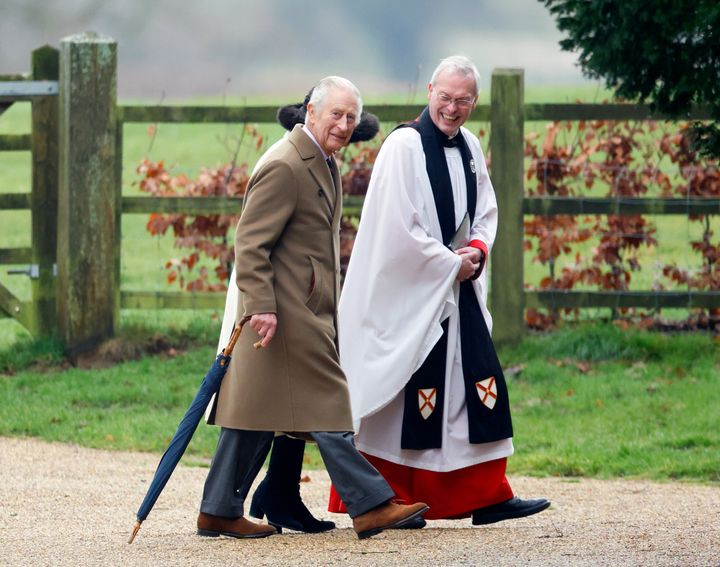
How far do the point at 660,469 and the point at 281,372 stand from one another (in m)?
2.97

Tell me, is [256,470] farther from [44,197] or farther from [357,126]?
[44,197]

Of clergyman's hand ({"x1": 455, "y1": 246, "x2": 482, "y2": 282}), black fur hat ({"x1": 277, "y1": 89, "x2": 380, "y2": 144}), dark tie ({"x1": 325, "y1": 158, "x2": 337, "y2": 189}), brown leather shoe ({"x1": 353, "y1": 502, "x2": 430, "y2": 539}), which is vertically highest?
black fur hat ({"x1": 277, "y1": 89, "x2": 380, "y2": 144})

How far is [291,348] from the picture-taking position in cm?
559

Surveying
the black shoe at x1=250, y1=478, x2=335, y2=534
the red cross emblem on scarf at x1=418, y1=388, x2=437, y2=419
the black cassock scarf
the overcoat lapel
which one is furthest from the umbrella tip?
the overcoat lapel

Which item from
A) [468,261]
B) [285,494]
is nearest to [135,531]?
[285,494]

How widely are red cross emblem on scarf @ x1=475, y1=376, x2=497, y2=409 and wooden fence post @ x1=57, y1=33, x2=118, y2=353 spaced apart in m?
4.65

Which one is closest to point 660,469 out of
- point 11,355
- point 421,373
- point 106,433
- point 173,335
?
point 421,373

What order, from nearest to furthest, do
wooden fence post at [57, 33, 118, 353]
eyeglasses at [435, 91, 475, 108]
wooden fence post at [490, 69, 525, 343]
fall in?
eyeglasses at [435, 91, 475, 108], wooden fence post at [490, 69, 525, 343], wooden fence post at [57, 33, 118, 353]

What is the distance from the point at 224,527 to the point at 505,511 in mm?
1230

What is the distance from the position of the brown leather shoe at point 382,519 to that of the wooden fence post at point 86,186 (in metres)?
5.02

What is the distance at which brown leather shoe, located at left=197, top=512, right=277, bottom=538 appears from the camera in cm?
567

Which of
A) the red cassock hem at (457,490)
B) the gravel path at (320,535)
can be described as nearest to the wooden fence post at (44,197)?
the gravel path at (320,535)

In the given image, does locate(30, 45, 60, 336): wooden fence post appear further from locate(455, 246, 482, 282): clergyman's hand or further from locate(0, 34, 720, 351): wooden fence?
locate(455, 246, 482, 282): clergyman's hand

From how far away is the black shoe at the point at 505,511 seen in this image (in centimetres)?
611
